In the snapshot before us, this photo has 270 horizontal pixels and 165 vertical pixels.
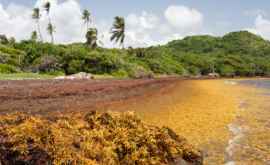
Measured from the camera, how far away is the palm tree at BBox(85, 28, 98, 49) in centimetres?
10195

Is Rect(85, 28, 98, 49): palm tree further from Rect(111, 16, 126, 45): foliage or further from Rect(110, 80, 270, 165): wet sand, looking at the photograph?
Rect(110, 80, 270, 165): wet sand

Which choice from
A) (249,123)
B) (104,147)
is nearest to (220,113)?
(249,123)

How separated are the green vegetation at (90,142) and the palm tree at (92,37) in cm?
9504

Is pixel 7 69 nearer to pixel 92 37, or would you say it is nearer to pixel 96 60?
pixel 96 60

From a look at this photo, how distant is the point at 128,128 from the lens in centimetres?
839

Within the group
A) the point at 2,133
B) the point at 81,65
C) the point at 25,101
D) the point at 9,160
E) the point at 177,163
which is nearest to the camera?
the point at 9,160

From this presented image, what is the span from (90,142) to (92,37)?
99.5 metres

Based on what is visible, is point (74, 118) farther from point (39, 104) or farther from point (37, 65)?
point (37, 65)

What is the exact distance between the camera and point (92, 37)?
104688mm

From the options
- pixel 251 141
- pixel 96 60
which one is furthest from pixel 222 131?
pixel 96 60

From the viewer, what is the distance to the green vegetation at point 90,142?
6.28 meters

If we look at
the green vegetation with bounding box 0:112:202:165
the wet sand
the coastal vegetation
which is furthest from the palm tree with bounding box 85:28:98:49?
the green vegetation with bounding box 0:112:202:165

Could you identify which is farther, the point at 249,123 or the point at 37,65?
the point at 37,65

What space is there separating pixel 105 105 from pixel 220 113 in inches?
304
